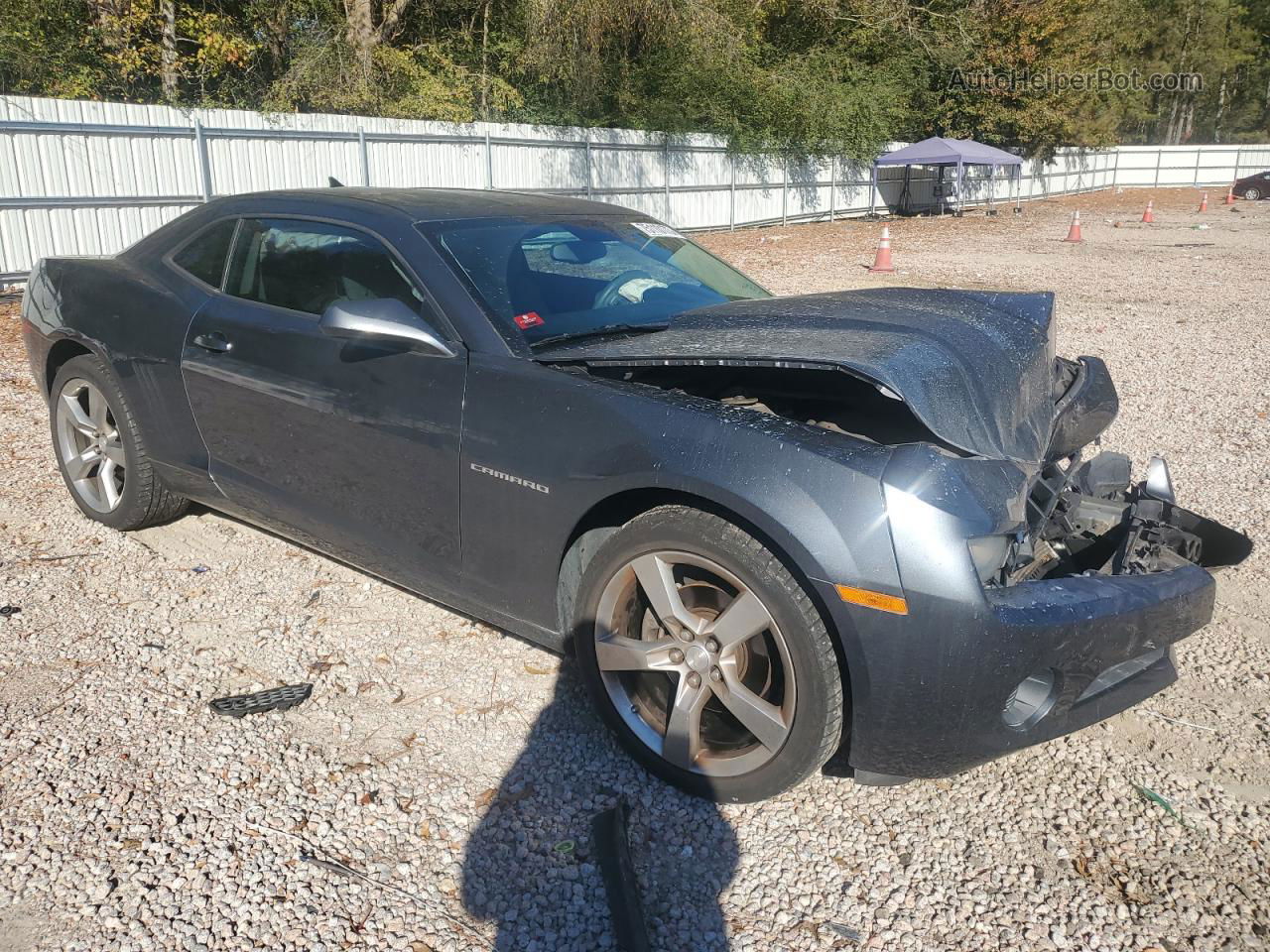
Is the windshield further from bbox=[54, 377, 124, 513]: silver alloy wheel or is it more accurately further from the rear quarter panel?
bbox=[54, 377, 124, 513]: silver alloy wheel

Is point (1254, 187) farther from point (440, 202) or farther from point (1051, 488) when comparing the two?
point (440, 202)

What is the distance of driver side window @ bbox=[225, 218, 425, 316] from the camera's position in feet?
11.3

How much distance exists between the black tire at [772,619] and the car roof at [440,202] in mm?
1530

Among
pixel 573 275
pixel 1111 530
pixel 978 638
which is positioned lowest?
pixel 1111 530

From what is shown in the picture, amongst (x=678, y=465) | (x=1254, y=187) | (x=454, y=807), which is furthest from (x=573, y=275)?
(x=1254, y=187)

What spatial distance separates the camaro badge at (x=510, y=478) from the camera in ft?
9.47

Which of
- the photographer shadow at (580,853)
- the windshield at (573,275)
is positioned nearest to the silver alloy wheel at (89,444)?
the windshield at (573,275)

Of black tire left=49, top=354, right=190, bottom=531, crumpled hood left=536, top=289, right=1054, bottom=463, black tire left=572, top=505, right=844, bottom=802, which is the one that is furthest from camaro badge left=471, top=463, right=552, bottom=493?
black tire left=49, top=354, right=190, bottom=531

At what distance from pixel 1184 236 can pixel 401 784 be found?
2652 centimetres

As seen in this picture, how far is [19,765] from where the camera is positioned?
285 centimetres

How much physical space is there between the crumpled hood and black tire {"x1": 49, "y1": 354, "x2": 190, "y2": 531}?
2229mm

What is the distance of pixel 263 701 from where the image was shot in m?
3.24

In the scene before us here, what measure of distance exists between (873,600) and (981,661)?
0.98 ft

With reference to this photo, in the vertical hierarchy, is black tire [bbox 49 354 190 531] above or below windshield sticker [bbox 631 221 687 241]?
below
